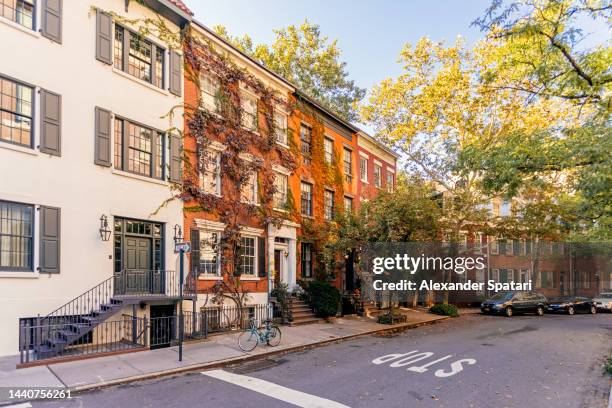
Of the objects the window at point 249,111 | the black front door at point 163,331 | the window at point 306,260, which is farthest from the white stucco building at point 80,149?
the window at point 306,260

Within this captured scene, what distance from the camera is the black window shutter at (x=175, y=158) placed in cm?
1566

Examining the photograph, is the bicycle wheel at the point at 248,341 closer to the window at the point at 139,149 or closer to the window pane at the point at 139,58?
the window at the point at 139,149

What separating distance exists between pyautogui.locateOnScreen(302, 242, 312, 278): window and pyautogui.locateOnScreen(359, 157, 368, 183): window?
749 centimetres

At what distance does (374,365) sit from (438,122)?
60.8 ft

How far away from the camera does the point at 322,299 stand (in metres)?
20.3

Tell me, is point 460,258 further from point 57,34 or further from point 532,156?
point 57,34

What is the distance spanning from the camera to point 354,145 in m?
28.3

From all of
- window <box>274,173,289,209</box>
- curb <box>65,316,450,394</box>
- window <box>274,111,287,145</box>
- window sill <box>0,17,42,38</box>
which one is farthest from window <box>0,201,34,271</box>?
window <box>274,111,287,145</box>

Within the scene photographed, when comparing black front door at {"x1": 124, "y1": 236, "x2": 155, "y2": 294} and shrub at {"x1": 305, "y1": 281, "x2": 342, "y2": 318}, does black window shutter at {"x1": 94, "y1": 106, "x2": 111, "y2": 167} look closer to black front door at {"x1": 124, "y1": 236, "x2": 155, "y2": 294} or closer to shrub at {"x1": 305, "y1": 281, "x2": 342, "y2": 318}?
black front door at {"x1": 124, "y1": 236, "x2": 155, "y2": 294}

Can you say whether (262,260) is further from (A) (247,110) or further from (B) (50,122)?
(B) (50,122)

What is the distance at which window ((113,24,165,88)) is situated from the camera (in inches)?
571

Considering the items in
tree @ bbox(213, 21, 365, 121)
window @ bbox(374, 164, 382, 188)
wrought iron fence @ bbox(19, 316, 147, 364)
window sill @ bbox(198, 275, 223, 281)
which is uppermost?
tree @ bbox(213, 21, 365, 121)

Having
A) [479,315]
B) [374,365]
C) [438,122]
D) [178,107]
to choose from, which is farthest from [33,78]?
[479,315]
